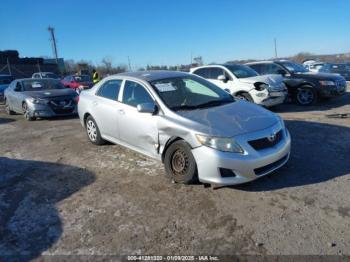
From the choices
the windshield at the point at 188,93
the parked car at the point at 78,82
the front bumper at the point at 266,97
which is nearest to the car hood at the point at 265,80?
the front bumper at the point at 266,97

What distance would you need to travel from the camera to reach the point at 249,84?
1025 cm

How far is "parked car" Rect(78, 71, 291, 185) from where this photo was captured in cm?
425

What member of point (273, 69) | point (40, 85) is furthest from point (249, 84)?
point (40, 85)

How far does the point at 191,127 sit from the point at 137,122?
124 cm

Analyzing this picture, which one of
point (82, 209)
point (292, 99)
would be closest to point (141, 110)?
point (82, 209)

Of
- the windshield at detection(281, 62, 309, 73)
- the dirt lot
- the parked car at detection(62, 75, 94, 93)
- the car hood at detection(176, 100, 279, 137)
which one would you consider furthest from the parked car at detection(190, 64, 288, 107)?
the parked car at detection(62, 75, 94, 93)

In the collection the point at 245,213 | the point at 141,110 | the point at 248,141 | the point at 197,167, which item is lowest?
the point at 245,213

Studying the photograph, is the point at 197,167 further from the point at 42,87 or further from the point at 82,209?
the point at 42,87

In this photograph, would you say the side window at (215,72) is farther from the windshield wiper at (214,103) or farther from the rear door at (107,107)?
the windshield wiper at (214,103)

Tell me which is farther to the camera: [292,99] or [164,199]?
[292,99]

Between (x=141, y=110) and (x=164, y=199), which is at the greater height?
(x=141, y=110)

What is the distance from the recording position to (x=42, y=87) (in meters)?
12.3

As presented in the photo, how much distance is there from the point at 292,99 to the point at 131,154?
7.65 metres

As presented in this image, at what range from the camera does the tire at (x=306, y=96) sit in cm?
1142
